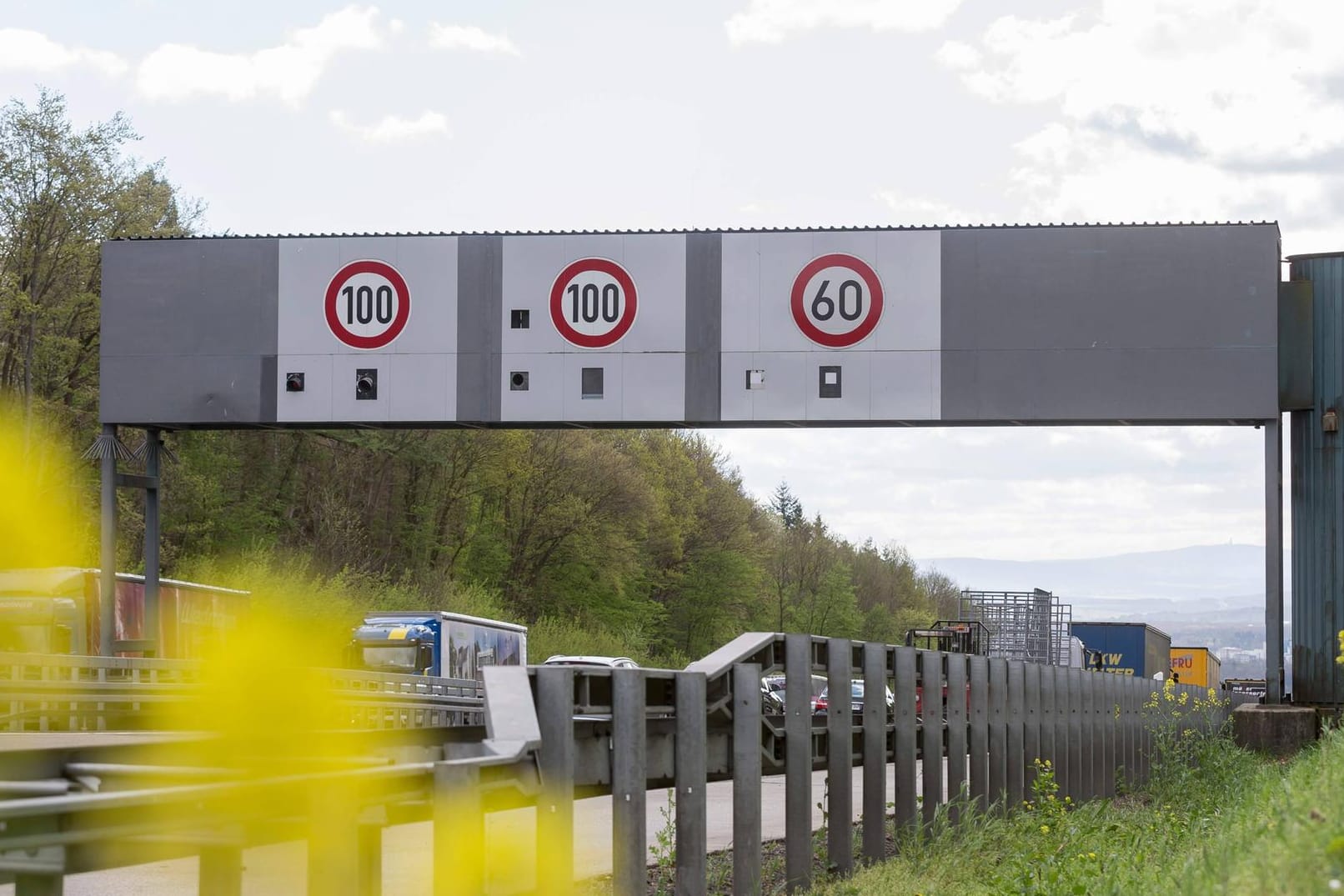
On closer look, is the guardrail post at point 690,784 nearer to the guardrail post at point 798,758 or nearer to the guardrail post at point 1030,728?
the guardrail post at point 798,758

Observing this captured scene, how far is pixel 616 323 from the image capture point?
1059 inches

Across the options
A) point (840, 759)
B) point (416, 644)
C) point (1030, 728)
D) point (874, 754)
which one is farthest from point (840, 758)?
point (416, 644)

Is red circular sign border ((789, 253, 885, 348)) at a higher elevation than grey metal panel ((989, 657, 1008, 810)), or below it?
higher

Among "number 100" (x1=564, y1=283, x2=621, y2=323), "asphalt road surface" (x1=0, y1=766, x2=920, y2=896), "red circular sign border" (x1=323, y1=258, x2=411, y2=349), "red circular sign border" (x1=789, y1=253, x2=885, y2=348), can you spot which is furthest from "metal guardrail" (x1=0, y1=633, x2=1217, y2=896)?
"red circular sign border" (x1=323, y1=258, x2=411, y2=349)

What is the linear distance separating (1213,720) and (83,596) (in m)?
19.2

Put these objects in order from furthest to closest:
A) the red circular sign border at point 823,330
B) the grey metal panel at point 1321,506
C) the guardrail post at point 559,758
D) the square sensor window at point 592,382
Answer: the square sensor window at point 592,382 → the red circular sign border at point 823,330 → the grey metal panel at point 1321,506 → the guardrail post at point 559,758

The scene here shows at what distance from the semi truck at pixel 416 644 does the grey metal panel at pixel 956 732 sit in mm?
22918

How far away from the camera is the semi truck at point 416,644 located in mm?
37281

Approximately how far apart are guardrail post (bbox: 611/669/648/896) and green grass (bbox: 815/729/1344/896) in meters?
1.93

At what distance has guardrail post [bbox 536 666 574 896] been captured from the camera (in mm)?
7324

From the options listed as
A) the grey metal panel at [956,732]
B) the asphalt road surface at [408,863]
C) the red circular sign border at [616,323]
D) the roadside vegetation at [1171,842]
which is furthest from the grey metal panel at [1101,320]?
the grey metal panel at [956,732]

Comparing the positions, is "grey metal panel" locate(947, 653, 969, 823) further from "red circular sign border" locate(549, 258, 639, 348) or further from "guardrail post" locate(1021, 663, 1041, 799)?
→ "red circular sign border" locate(549, 258, 639, 348)

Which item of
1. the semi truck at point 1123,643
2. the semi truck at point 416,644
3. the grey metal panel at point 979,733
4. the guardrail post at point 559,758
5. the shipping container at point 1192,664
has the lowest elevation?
the shipping container at point 1192,664

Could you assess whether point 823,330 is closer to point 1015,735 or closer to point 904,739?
point 1015,735
